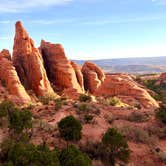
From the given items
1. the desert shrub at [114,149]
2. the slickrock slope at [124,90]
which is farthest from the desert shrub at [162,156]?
the slickrock slope at [124,90]

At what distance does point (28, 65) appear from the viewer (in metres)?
55.1

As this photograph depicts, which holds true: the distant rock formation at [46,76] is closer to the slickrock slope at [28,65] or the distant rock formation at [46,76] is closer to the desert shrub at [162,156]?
the slickrock slope at [28,65]

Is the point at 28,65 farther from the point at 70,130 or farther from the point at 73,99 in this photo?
the point at 70,130

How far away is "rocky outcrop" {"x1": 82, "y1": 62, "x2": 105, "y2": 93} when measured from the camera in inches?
2630

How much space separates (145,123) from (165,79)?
74143 millimetres

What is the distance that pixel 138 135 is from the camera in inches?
860

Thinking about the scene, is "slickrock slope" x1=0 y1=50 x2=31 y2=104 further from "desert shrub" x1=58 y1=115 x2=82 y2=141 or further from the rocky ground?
"desert shrub" x1=58 y1=115 x2=82 y2=141

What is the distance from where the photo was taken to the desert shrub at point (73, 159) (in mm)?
13391

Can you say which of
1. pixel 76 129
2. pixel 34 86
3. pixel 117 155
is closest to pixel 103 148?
pixel 117 155

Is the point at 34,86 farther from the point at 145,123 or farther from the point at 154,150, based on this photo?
the point at 154,150

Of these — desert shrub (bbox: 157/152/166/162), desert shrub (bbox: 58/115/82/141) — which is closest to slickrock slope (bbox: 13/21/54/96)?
desert shrub (bbox: 58/115/82/141)

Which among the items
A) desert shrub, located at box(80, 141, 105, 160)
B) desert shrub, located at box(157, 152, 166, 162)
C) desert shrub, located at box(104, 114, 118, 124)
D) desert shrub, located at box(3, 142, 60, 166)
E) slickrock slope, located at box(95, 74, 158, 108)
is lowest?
slickrock slope, located at box(95, 74, 158, 108)

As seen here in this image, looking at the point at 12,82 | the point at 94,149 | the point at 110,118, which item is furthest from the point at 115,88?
the point at 94,149

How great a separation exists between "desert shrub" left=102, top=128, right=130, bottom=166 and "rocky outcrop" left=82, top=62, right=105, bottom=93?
4836 cm
